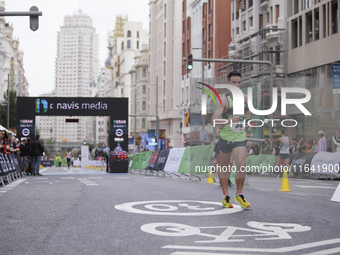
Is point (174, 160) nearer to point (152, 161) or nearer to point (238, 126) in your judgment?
point (152, 161)

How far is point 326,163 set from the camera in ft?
64.3

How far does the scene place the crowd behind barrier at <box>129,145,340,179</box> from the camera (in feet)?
56.4

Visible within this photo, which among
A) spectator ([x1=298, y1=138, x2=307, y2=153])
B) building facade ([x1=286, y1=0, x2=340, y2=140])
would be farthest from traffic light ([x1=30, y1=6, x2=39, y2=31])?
building facade ([x1=286, y1=0, x2=340, y2=140])

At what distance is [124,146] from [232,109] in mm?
26540

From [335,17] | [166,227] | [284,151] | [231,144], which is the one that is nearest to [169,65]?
[335,17]

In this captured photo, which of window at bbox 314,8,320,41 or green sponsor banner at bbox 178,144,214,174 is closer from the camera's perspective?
green sponsor banner at bbox 178,144,214,174

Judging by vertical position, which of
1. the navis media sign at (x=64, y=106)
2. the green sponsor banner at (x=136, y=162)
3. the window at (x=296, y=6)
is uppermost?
the window at (x=296, y=6)

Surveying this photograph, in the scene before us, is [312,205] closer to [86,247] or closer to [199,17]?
[86,247]

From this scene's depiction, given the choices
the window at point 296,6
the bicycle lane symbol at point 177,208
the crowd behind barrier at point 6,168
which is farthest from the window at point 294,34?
the bicycle lane symbol at point 177,208

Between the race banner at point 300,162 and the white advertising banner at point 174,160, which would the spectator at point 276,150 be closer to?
the race banner at point 300,162

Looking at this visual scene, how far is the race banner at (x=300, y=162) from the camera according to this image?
20.2m

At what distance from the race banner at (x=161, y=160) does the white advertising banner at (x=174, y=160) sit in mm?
577

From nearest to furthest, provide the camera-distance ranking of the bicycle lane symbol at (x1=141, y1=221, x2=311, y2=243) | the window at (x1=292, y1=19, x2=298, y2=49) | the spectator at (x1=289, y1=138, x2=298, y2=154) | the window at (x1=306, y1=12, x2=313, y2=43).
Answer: the bicycle lane symbol at (x1=141, y1=221, x2=311, y2=243)
the spectator at (x1=289, y1=138, x2=298, y2=154)
the window at (x1=306, y1=12, x2=313, y2=43)
the window at (x1=292, y1=19, x2=298, y2=49)

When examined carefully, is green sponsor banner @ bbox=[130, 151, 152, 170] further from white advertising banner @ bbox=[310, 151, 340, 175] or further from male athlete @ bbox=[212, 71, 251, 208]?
male athlete @ bbox=[212, 71, 251, 208]
